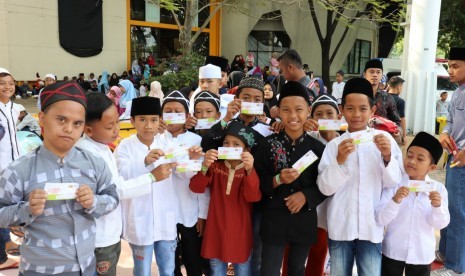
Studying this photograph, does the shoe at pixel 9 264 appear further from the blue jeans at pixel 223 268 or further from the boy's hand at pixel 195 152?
the boy's hand at pixel 195 152

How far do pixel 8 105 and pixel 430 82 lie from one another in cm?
736

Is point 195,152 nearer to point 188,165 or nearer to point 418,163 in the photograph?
point 188,165

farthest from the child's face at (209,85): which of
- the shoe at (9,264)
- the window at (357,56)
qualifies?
the window at (357,56)

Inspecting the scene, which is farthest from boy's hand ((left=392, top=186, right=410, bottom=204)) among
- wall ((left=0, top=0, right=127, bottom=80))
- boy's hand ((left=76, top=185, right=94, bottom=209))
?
wall ((left=0, top=0, right=127, bottom=80))

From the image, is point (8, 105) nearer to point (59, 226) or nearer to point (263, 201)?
point (59, 226)

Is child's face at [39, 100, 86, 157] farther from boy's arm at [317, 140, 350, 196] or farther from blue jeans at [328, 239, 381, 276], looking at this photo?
blue jeans at [328, 239, 381, 276]

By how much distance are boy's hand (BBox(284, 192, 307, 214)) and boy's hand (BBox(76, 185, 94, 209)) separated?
137 centimetres

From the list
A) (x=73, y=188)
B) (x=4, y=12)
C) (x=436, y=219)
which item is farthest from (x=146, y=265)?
(x=4, y=12)

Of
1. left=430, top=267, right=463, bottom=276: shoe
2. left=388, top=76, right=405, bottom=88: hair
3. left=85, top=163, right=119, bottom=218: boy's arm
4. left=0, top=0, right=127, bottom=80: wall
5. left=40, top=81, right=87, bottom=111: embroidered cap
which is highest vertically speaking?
left=0, top=0, right=127, bottom=80: wall

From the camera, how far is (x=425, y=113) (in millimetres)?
7926

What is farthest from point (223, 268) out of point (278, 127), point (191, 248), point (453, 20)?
point (453, 20)

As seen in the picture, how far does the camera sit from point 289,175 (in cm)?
260

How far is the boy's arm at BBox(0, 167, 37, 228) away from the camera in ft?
6.35

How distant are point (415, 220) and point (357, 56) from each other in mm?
25092
